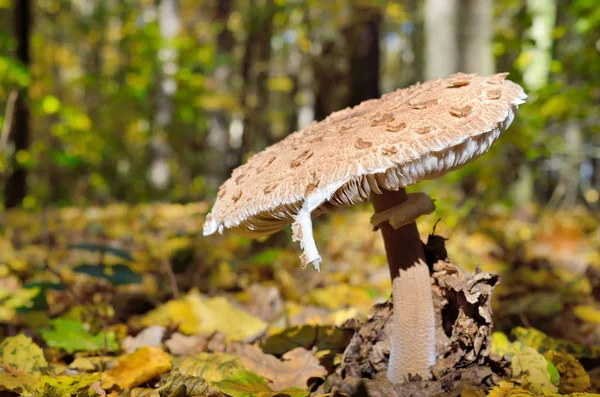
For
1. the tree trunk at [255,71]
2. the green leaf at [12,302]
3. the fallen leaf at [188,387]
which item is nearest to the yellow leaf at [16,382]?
the fallen leaf at [188,387]

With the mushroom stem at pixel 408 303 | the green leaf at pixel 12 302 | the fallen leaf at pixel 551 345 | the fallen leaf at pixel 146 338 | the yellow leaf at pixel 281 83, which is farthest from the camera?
the yellow leaf at pixel 281 83

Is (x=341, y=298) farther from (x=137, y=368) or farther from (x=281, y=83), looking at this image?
(x=281, y=83)

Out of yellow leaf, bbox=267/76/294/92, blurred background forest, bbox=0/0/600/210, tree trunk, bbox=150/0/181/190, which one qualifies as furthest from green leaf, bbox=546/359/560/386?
yellow leaf, bbox=267/76/294/92

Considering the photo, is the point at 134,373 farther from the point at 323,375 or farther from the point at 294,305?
the point at 294,305

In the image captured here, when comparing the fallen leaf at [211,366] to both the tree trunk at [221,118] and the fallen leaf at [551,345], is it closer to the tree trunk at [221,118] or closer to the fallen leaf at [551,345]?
the fallen leaf at [551,345]

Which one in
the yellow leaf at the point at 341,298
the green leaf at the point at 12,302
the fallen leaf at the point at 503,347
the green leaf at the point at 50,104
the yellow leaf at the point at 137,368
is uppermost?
the green leaf at the point at 50,104

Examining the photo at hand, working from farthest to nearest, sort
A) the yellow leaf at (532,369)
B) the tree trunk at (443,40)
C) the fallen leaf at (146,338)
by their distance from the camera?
the tree trunk at (443,40) < the fallen leaf at (146,338) < the yellow leaf at (532,369)
